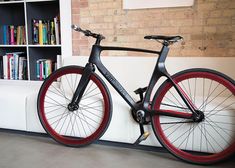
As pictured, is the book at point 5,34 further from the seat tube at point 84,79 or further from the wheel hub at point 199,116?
the wheel hub at point 199,116

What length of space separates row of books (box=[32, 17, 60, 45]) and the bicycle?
0.94m

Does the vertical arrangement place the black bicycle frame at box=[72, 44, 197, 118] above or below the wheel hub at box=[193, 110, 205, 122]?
above

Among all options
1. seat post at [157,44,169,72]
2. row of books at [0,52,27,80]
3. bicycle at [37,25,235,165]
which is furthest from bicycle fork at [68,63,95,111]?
row of books at [0,52,27,80]

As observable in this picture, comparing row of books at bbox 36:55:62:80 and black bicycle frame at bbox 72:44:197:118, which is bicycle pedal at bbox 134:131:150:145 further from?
row of books at bbox 36:55:62:80

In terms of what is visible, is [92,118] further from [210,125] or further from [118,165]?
[210,125]

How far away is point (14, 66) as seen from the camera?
133 inches

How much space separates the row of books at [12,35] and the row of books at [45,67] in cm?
35

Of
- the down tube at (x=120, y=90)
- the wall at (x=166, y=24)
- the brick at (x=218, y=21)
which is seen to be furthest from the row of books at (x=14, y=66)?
the brick at (x=218, y=21)

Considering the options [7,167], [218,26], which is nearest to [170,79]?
[218,26]

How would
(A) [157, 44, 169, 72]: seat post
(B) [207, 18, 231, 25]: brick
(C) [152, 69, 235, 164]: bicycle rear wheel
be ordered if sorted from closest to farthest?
(C) [152, 69, 235, 164]: bicycle rear wheel
(A) [157, 44, 169, 72]: seat post
(B) [207, 18, 231, 25]: brick

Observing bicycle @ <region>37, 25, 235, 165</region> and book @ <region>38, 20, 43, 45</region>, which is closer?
bicycle @ <region>37, 25, 235, 165</region>

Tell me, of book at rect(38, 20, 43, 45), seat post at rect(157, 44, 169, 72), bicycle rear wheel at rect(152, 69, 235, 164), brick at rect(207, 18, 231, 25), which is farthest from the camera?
book at rect(38, 20, 43, 45)

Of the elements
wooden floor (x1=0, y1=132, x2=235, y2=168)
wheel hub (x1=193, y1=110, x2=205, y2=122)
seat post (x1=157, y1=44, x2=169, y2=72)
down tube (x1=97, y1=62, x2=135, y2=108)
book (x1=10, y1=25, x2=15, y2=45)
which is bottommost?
wooden floor (x1=0, y1=132, x2=235, y2=168)

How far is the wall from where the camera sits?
267 cm
